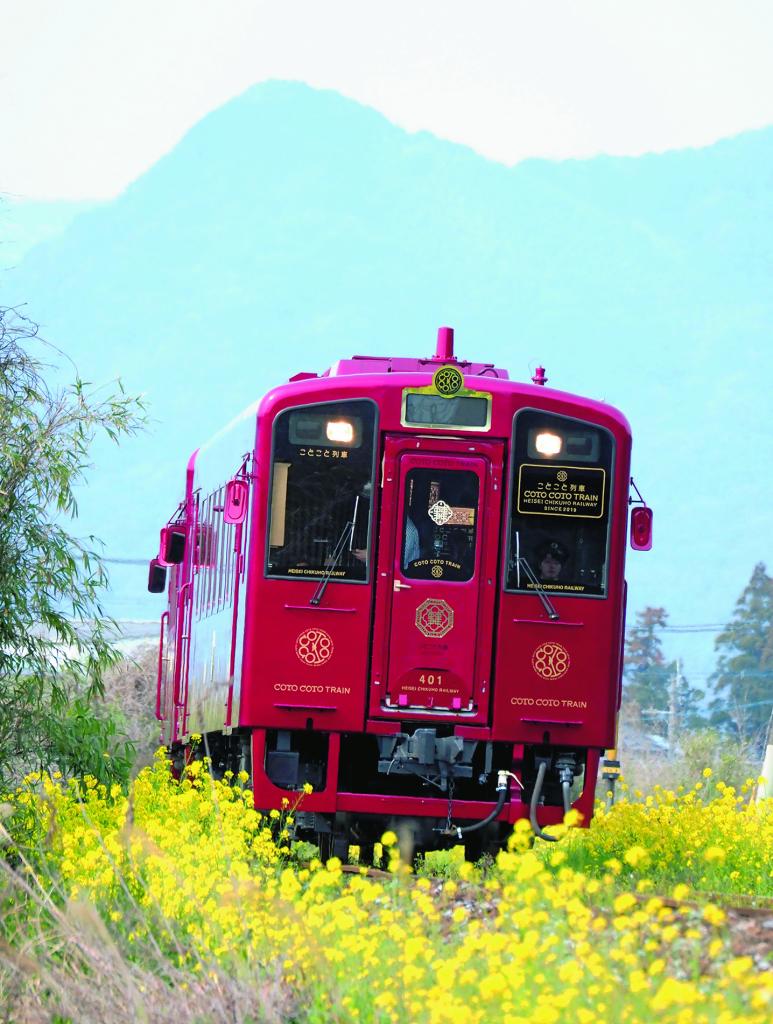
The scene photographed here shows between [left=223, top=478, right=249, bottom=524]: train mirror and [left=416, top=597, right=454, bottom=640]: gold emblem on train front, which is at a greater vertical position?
[left=223, top=478, right=249, bottom=524]: train mirror

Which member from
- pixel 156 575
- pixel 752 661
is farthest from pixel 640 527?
pixel 752 661

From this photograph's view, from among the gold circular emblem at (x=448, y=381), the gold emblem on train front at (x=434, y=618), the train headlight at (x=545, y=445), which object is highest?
the gold circular emblem at (x=448, y=381)

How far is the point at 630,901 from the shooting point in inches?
221

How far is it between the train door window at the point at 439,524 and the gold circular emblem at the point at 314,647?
2.42 ft

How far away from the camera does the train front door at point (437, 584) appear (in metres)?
12.3

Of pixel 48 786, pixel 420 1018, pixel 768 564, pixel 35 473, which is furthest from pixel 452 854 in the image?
pixel 768 564

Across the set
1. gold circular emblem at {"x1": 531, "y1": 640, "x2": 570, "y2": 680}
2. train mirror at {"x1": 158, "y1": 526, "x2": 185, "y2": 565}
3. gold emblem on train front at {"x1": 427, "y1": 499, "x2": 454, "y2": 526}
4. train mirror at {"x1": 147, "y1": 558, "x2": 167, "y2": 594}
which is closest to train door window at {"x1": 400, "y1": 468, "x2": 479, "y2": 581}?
gold emblem on train front at {"x1": 427, "y1": 499, "x2": 454, "y2": 526}

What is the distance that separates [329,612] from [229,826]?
218 cm

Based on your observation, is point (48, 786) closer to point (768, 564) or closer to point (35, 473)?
point (35, 473)

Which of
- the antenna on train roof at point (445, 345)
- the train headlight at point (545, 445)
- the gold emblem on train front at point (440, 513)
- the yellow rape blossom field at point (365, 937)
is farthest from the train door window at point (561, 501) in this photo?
the yellow rape blossom field at point (365, 937)

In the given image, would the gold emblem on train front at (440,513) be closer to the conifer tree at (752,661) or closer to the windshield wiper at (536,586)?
the windshield wiper at (536,586)

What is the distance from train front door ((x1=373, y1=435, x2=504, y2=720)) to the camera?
12344 mm

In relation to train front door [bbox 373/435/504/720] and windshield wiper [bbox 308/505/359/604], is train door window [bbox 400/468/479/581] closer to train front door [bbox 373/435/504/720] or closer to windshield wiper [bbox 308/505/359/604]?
train front door [bbox 373/435/504/720]

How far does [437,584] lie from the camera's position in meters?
12.4
